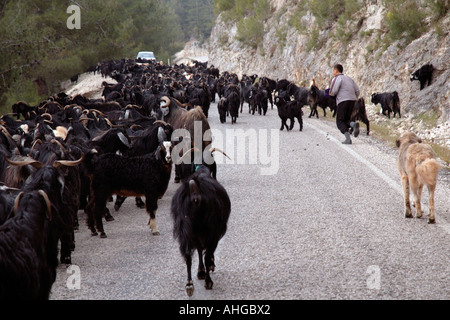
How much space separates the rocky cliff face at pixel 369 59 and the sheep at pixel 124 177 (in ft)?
28.4

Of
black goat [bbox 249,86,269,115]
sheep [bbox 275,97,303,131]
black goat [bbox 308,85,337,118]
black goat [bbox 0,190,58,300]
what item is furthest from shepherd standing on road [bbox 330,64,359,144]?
black goat [bbox 0,190,58,300]

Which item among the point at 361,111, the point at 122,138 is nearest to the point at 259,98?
the point at 361,111

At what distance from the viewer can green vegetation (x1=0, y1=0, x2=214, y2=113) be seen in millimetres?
20906

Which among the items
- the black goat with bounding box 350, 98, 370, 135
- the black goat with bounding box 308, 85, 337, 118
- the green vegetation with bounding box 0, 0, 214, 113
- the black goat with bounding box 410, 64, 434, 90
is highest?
the green vegetation with bounding box 0, 0, 214, 113

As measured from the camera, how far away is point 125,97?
715 inches

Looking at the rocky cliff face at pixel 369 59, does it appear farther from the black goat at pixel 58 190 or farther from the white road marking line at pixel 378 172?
the black goat at pixel 58 190

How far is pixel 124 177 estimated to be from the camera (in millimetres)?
7348

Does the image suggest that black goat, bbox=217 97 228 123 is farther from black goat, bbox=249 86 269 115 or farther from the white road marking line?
the white road marking line

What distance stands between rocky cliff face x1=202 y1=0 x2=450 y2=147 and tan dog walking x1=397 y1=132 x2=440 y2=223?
21.3 feet

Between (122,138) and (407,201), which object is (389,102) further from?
(122,138)

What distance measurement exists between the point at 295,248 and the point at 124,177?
8.42ft

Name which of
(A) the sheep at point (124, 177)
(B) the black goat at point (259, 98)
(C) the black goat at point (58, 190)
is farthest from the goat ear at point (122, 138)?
(B) the black goat at point (259, 98)

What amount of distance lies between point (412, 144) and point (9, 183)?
5454mm

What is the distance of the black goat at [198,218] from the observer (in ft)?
16.7
